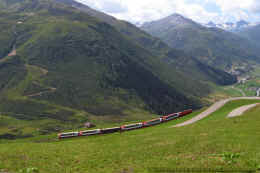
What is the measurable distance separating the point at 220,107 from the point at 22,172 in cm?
6674

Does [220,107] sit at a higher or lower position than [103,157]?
higher

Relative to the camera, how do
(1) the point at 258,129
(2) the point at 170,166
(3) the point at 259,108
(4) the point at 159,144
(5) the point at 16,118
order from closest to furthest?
(2) the point at 170,166 → (4) the point at 159,144 → (1) the point at 258,129 → (3) the point at 259,108 → (5) the point at 16,118

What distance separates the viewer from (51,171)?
88.5ft

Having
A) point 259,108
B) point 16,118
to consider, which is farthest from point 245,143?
point 16,118

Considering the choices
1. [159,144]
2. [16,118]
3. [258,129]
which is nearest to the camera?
[159,144]

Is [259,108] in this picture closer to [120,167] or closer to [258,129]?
[258,129]

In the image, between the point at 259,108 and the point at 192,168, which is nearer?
the point at 192,168

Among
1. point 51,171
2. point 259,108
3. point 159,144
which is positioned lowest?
point 51,171

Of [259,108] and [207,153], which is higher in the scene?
[259,108]

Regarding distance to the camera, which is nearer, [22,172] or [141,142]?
[22,172]

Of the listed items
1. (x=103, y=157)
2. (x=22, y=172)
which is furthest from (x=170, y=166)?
(x=22, y=172)

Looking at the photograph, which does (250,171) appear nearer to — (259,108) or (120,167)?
(120,167)

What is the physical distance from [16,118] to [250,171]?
673 ft

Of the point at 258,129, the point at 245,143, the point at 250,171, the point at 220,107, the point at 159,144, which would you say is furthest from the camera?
the point at 220,107
